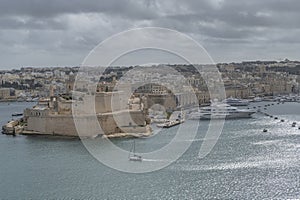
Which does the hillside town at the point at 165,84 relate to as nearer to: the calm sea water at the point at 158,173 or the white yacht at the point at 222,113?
the white yacht at the point at 222,113

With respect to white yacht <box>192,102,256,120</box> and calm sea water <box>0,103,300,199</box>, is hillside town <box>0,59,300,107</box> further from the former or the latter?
calm sea water <box>0,103,300,199</box>

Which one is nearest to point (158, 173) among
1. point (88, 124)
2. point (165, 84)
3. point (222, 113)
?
point (88, 124)

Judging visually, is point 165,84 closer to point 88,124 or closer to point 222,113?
point 222,113

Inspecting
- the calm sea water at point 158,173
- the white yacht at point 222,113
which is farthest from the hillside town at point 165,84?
the calm sea water at point 158,173

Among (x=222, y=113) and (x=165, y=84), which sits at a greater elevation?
(x=165, y=84)

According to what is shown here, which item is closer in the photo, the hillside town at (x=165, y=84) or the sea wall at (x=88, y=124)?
the sea wall at (x=88, y=124)

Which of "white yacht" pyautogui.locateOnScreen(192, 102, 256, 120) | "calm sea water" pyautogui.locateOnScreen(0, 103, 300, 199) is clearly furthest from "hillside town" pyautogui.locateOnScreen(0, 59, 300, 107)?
"calm sea water" pyautogui.locateOnScreen(0, 103, 300, 199)

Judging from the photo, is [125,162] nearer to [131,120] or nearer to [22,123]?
[131,120]

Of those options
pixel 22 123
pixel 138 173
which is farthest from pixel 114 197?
pixel 22 123

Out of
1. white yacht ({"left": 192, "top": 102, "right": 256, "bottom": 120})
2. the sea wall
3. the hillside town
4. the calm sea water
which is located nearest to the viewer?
the calm sea water
